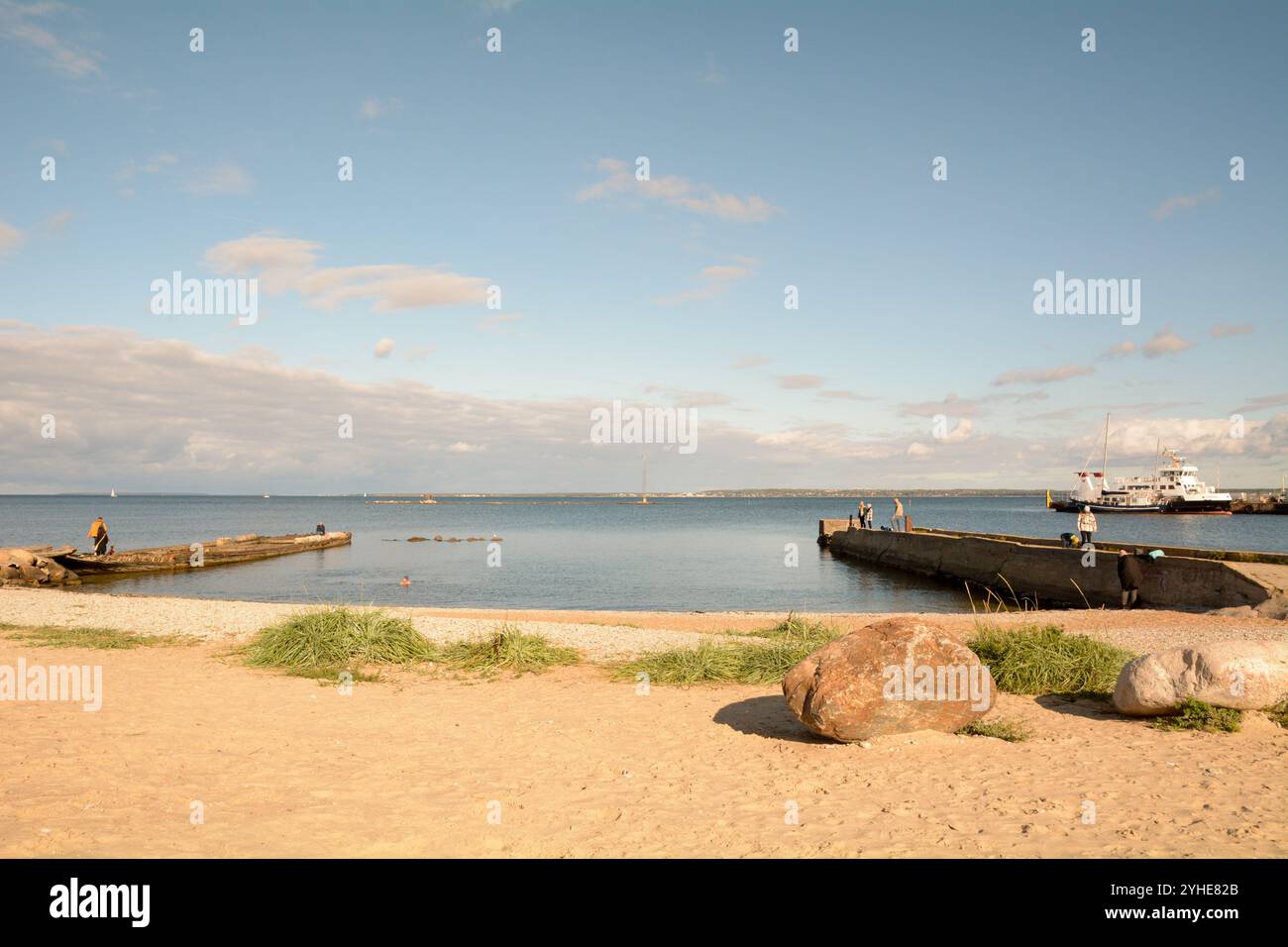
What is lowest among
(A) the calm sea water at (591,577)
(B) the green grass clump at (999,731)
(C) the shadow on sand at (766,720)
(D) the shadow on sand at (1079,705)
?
(A) the calm sea water at (591,577)

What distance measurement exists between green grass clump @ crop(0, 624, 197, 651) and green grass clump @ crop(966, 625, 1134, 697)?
1441cm

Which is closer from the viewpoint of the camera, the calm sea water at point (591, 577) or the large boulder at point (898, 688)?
the large boulder at point (898, 688)

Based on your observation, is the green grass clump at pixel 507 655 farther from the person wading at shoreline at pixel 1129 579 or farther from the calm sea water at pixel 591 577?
the person wading at shoreline at pixel 1129 579

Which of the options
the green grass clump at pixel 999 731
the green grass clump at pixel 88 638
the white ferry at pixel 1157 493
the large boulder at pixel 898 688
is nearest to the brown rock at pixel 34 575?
the green grass clump at pixel 88 638

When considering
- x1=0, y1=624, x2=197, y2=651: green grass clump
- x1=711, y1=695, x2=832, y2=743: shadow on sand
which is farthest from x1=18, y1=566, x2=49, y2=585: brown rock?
x1=711, y1=695, x2=832, y2=743: shadow on sand

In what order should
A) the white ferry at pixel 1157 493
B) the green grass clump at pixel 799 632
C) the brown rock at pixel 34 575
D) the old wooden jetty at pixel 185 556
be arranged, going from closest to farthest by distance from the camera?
the green grass clump at pixel 799 632, the brown rock at pixel 34 575, the old wooden jetty at pixel 185 556, the white ferry at pixel 1157 493

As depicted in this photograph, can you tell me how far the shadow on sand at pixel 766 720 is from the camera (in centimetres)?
870

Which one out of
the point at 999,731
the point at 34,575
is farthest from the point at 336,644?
the point at 34,575

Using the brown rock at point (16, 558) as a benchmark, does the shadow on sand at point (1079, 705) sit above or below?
below

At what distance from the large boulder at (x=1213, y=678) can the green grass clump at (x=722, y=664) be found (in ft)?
14.5

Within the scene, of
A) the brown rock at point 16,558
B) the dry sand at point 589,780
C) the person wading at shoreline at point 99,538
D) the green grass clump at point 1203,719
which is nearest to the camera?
the dry sand at point 589,780

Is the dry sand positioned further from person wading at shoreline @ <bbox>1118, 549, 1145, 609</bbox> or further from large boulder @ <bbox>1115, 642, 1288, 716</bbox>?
person wading at shoreline @ <bbox>1118, 549, 1145, 609</bbox>

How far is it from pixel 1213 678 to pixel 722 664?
6269mm

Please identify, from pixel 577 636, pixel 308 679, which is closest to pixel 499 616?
pixel 577 636
